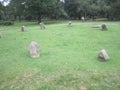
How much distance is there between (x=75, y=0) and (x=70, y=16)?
7.72m

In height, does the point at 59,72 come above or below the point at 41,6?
below

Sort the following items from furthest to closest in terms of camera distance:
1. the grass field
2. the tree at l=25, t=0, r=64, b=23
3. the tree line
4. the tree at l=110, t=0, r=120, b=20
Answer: the tree at l=110, t=0, r=120, b=20 < the tree line < the tree at l=25, t=0, r=64, b=23 < the grass field

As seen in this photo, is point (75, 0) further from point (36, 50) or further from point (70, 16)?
point (36, 50)

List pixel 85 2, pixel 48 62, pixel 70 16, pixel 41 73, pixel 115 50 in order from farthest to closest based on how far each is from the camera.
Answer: pixel 70 16
pixel 85 2
pixel 115 50
pixel 48 62
pixel 41 73

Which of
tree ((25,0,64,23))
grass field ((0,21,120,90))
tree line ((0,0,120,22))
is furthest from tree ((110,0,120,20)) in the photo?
A: grass field ((0,21,120,90))

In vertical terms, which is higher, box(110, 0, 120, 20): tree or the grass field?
box(110, 0, 120, 20): tree

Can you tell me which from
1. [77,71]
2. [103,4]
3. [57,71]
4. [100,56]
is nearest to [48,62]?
[57,71]

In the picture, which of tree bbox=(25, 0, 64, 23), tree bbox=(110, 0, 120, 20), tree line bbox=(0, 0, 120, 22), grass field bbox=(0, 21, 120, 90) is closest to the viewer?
grass field bbox=(0, 21, 120, 90)

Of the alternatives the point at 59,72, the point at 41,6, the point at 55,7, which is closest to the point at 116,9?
the point at 55,7

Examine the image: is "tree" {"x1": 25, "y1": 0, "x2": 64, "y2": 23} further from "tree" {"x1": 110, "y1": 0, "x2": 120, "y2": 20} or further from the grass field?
the grass field

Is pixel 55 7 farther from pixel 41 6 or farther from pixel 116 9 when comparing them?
pixel 116 9

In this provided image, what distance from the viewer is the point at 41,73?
309 inches

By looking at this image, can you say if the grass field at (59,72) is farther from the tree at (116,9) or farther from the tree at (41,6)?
the tree at (116,9)

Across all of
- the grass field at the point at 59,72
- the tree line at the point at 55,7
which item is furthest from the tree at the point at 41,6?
the grass field at the point at 59,72
